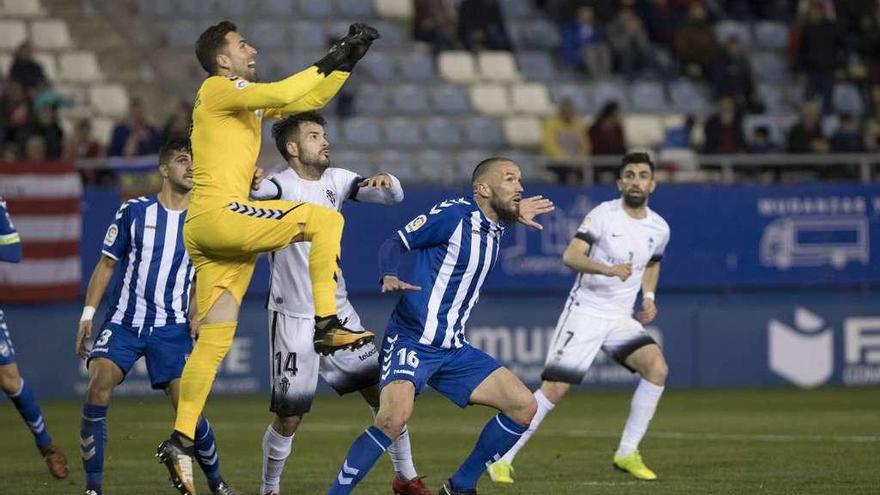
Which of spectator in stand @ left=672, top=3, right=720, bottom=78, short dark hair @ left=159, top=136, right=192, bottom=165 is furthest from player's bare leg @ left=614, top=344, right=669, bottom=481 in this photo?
spectator in stand @ left=672, top=3, right=720, bottom=78

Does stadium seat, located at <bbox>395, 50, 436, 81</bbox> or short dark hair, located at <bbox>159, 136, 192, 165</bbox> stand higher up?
short dark hair, located at <bbox>159, 136, 192, 165</bbox>

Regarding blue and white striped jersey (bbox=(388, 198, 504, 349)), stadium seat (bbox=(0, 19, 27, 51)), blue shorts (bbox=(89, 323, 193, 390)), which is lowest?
blue shorts (bbox=(89, 323, 193, 390))

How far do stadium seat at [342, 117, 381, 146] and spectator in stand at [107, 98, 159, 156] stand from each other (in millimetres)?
3289

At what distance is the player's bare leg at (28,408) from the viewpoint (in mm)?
11656

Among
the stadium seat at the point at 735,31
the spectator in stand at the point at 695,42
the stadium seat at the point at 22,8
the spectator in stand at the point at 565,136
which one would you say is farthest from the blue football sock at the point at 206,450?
the stadium seat at the point at 735,31

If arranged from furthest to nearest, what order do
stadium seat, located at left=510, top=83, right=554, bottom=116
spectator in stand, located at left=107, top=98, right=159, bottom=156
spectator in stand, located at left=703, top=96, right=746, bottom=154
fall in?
stadium seat, located at left=510, top=83, right=554, bottom=116
spectator in stand, located at left=703, top=96, right=746, bottom=154
spectator in stand, located at left=107, top=98, right=159, bottom=156

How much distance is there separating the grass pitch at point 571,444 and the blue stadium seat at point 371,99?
4.69 metres

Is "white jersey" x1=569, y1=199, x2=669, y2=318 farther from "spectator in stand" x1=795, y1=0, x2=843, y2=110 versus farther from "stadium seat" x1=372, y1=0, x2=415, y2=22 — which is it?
"stadium seat" x1=372, y1=0, x2=415, y2=22

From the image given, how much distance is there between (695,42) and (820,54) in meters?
1.82

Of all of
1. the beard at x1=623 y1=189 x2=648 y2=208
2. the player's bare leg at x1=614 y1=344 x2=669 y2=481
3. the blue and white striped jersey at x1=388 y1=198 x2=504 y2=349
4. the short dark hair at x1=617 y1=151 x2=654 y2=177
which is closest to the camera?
the blue and white striped jersey at x1=388 y1=198 x2=504 y2=349

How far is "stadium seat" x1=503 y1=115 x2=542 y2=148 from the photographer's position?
923 inches

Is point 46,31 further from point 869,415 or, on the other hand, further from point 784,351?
point 869,415

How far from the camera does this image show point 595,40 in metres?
24.6

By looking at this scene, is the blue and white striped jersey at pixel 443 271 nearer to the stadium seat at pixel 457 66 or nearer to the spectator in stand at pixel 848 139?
the spectator in stand at pixel 848 139
